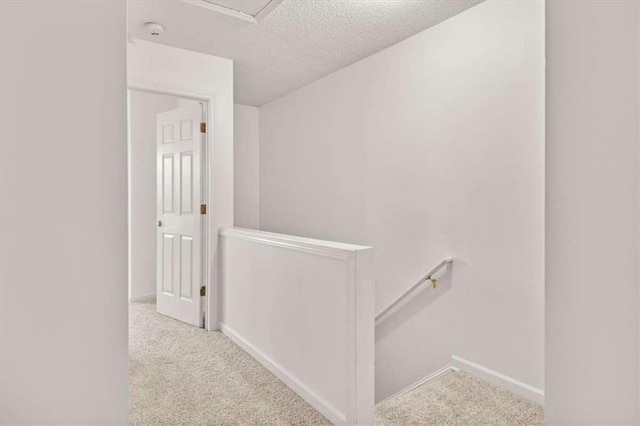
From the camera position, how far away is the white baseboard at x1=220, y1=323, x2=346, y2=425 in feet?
6.32

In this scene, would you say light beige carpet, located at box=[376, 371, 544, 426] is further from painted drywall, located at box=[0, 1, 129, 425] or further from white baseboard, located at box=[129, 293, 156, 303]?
white baseboard, located at box=[129, 293, 156, 303]

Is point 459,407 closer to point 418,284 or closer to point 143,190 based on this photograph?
point 418,284

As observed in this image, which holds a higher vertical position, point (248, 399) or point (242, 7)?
point (242, 7)

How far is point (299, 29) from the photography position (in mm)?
2797

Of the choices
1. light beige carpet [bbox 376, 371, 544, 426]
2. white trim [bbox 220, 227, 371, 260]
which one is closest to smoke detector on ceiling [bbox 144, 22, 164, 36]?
white trim [bbox 220, 227, 371, 260]

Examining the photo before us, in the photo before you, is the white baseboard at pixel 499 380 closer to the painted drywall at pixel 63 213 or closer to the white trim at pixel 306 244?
the white trim at pixel 306 244

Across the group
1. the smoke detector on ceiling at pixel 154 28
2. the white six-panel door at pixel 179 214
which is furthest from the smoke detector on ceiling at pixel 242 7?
the white six-panel door at pixel 179 214

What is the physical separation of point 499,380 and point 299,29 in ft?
9.01

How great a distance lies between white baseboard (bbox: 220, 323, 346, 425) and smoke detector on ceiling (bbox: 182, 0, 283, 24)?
2315 mm

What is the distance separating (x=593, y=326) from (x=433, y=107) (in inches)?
96.5

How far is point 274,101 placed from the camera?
4.75 m

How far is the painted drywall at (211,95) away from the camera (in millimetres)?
3027

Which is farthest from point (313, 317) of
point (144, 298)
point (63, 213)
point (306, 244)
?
point (144, 298)

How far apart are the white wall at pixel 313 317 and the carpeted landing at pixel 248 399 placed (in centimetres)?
12
